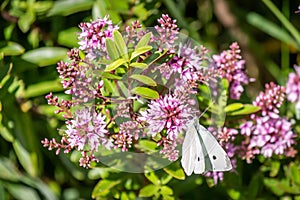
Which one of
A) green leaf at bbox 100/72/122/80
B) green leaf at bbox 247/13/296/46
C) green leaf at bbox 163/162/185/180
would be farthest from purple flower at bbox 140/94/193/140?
green leaf at bbox 247/13/296/46

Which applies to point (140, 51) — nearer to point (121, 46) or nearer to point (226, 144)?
point (121, 46)

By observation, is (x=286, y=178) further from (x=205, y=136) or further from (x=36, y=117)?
(x=36, y=117)

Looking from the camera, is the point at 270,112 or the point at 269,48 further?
the point at 269,48

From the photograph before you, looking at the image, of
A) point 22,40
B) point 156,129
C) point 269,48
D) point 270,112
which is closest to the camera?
point 156,129

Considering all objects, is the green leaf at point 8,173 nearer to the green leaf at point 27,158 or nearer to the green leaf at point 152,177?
the green leaf at point 27,158

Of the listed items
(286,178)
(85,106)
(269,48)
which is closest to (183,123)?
(85,106)

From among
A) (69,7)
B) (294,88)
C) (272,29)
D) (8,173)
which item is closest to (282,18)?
(272,29)

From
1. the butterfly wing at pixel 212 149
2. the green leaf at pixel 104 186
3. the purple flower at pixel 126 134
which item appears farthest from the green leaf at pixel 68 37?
the butterfly wing at pixel 212 149
